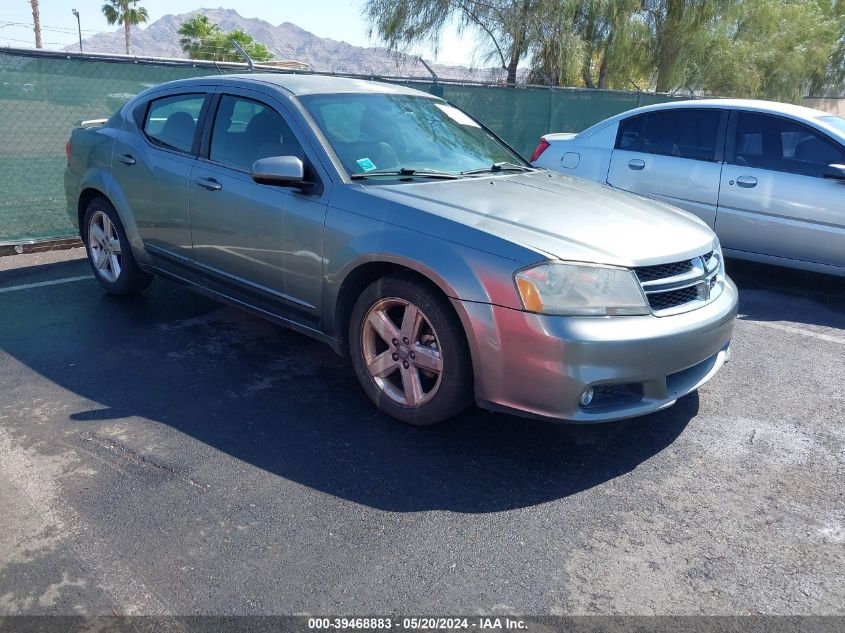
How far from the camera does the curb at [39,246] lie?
7359 mm

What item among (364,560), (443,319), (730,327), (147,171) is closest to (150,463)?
(364,560)

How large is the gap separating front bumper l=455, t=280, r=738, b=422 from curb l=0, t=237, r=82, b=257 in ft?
18.6

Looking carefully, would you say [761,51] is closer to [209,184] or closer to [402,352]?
[209,184]

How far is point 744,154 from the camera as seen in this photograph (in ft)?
22.6

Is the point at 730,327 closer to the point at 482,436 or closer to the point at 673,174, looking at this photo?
the point at 482,436

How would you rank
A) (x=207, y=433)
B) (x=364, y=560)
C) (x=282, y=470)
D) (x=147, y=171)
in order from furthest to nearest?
(x=147, y=171), (x=207, y=433), (x=282, y=470), (x=364, y=560)

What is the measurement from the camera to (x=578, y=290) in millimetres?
3344

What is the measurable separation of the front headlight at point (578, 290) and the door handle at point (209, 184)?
2.20 metres

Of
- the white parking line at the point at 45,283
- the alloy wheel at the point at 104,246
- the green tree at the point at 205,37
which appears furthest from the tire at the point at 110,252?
the green tree at the point at 205,37

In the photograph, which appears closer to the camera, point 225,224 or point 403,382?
point 403,382

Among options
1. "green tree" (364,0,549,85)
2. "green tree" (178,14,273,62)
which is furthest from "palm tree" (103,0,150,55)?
"green tree" (364,0,549,85)

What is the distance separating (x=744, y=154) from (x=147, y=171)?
5053mm

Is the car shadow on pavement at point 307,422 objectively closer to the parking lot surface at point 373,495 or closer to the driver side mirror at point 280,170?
the parking lot surface at point 373,495

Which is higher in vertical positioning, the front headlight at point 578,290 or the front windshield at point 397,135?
the front windshield at point 397,135
